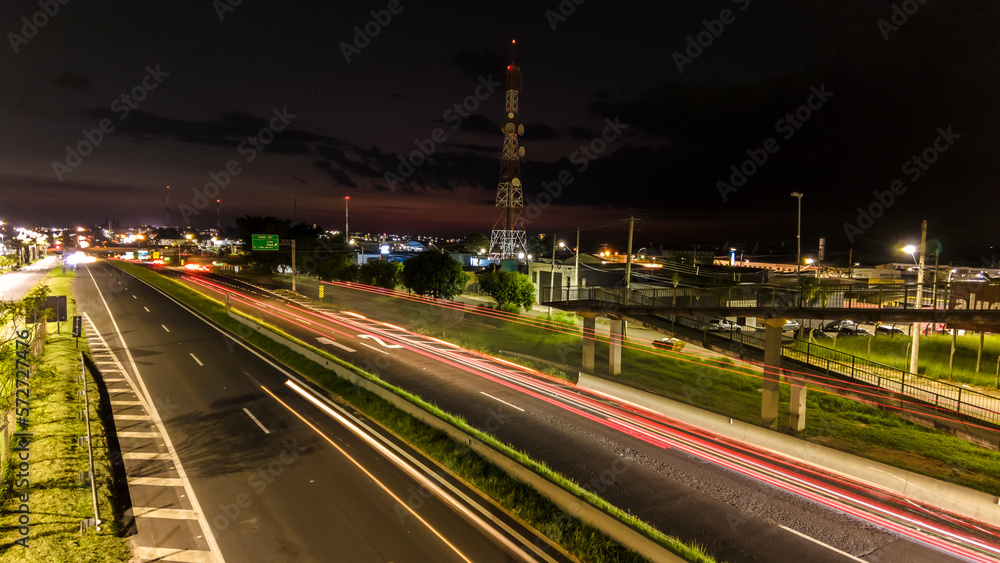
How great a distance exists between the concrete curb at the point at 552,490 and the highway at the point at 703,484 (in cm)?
204

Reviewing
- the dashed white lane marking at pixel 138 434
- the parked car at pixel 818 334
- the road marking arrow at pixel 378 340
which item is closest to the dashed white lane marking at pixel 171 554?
the dashed white lane marking at pixel 138 434

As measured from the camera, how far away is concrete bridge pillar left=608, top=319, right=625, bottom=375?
24.8 m

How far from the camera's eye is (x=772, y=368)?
17.8 m

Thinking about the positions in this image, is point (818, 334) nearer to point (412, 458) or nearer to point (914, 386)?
point (914, 386)

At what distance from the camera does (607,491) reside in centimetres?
1180

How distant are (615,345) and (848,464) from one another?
1269cm

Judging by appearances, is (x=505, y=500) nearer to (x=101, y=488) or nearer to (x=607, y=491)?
(x=607, y=491)

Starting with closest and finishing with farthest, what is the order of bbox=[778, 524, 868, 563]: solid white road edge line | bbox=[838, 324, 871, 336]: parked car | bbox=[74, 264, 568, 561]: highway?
bbox=[74, 264, 568, 561]: highway
bbox=[778, 524, 868, 563]: solid white road edge line
bbox=[838, 324, 871, 336]: parked car

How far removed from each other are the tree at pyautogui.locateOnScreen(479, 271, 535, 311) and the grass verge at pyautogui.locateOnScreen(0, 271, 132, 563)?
2971 cm

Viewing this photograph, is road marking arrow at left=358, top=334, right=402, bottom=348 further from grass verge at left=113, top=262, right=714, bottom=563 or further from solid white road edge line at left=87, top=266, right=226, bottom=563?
solid white road edge line at left=87, top=266, right=226, bottom=563

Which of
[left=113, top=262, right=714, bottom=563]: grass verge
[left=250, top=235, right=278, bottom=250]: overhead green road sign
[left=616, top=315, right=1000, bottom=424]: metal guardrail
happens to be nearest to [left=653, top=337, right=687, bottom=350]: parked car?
[left=616, top=315, right=1000, bottom=424]: metal guardrail

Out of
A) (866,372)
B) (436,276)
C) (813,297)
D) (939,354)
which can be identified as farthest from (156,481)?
(939,354)

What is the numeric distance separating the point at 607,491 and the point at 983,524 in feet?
28.4

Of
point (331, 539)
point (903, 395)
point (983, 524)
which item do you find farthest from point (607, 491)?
point (903, 395)
